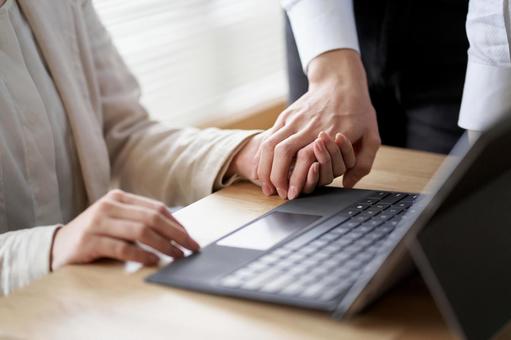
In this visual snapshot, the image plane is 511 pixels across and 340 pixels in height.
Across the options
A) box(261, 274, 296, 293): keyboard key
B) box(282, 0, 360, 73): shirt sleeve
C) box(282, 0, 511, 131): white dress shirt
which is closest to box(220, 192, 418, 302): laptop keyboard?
box(261, 274, 296, 293): keyboard key

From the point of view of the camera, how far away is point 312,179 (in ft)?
3.50

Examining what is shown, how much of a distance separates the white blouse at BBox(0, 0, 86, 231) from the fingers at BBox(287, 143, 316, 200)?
1.21 feet

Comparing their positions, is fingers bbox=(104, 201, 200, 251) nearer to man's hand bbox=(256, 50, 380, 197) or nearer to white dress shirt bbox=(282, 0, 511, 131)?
man's hand bbox=(256, 50, 380, 197)

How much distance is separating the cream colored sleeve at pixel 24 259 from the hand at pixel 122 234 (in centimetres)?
2

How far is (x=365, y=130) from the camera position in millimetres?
1182

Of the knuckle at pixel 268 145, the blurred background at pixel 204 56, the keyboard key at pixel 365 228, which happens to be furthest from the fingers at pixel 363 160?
the blurred background at pixel 204 56

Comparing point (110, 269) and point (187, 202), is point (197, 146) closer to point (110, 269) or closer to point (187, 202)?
point (187, 202)

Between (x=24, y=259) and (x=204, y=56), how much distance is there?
81.2 inches

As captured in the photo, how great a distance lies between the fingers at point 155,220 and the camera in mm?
874

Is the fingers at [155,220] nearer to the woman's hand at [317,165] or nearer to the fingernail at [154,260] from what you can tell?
the fingernail at [154,260]

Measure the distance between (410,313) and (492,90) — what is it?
535mm

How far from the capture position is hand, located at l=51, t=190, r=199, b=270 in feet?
2.87

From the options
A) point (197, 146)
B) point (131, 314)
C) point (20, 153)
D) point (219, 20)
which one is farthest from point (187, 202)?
point (219, 20)

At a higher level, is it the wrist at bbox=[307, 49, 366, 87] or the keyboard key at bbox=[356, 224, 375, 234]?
the wrist at bbox=[307, 49, 366, 87]
